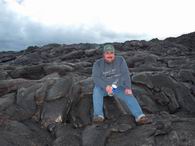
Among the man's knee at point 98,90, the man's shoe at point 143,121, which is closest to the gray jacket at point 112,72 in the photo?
the man's knee at point 98,90

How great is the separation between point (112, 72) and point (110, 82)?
49cm

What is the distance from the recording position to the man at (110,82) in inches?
635

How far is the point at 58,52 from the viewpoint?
6631 cm

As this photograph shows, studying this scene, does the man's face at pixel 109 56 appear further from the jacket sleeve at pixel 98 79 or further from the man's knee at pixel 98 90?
the man's knee at pixel 98 90

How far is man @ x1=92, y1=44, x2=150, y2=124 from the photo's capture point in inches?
635

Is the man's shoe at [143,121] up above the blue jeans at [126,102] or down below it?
below

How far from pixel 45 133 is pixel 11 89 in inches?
234

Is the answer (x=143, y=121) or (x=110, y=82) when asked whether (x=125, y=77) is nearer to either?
(x=110, y=82)

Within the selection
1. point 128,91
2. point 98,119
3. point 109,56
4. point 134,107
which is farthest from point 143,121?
point 109,56

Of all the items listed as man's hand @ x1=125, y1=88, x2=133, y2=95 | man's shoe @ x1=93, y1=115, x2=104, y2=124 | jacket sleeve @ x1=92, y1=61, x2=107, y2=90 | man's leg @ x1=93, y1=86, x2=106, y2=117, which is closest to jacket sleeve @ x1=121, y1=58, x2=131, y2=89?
man's hand @ x1=125, y1=88, x2=133, y2=95

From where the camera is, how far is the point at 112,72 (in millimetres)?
16875

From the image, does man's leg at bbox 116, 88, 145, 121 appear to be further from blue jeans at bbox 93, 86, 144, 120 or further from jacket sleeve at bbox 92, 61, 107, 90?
jacket sleeve at bbox 92, 61, 107, 90

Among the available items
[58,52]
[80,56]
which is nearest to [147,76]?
[80,56]

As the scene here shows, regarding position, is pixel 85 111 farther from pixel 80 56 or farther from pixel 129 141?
pixel 80 56
